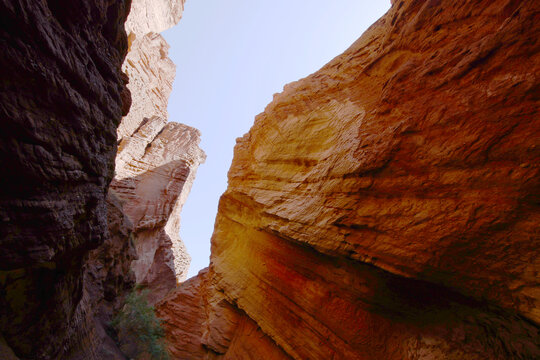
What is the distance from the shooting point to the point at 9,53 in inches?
85.3

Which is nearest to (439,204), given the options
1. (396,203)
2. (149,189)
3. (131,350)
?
(396,203)

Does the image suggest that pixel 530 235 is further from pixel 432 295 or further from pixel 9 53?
pixel 9 53

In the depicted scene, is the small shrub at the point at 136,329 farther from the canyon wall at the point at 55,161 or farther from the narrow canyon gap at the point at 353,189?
the narrow canyon gap at the point at 353,189

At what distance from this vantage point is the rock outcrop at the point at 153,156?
15469mm

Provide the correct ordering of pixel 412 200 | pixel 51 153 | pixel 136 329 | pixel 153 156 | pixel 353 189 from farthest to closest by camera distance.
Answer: pixel 153 156 < pixel 136 329 < pixel 353 189 < pixel 412 200 < pixel 51 153

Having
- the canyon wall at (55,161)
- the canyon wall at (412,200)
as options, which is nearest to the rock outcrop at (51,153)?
the canyon wall at (55,161)

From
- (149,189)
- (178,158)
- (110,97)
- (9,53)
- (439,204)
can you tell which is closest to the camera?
(9,53)

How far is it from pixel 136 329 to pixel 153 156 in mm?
12083

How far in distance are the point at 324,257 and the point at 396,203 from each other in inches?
83.2

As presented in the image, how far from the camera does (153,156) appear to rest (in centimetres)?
1734

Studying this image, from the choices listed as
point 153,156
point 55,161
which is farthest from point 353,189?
point 153,156

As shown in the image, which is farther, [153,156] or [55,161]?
[153,156]

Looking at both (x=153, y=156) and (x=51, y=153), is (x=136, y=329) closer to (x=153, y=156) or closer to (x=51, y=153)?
(x=51, y=153)

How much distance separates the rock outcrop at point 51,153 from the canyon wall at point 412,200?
403 cm
